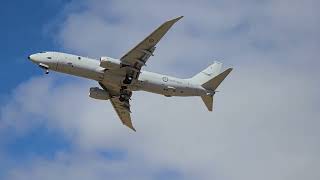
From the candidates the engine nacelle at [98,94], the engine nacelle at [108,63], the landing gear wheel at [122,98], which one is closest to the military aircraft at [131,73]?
the engine nacelle at [108,63]

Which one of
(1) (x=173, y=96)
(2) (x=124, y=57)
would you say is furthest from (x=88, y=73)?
(1) (x=173, y=96)

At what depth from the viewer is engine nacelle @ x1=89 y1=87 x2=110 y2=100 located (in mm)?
121000

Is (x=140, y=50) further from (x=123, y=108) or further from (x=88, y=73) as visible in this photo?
(x=123, y=108)

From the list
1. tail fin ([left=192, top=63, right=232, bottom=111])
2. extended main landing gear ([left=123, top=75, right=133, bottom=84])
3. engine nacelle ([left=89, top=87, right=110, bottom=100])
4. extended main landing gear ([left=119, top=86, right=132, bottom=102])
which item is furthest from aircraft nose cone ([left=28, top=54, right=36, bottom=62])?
tail fin ([left=192, top=63, right=232, bottom=111])

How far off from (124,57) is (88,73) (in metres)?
6.17

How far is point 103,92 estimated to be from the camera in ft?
Result: 399

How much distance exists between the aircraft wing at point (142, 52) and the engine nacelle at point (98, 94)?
30.8ft

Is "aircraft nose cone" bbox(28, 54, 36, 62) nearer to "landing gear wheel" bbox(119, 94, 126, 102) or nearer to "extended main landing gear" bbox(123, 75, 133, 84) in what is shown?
"extended main landing gear" bbox(123, 75, 133, 84)

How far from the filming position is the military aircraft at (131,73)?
11169 cm

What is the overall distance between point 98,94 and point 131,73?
984 cm

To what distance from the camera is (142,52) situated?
111 m

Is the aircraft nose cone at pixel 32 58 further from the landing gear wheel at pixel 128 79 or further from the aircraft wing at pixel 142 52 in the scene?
the landing gear wheel at pixel 128 79

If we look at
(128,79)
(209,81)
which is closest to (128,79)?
(128,79)

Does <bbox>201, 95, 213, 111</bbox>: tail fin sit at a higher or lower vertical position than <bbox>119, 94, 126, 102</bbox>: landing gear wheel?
lower
